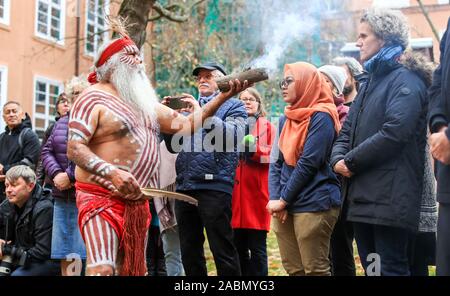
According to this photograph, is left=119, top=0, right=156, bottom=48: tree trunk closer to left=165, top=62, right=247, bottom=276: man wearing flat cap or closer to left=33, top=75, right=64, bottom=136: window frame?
left=165, top=62, right=247, bottom=276: man wearing flat cap

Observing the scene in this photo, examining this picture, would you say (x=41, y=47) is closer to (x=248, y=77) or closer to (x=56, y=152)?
(x=56, y=152)

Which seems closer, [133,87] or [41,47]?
[133,87]

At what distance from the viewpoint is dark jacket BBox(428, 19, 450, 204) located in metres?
3.02

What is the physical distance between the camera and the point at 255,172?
6023mm

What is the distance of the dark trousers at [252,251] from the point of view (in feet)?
18.9

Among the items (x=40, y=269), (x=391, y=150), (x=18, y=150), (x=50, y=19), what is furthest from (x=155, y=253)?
(x=50, y=19)

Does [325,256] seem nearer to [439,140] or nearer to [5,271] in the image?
[439,140]

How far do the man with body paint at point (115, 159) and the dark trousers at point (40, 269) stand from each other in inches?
85.0

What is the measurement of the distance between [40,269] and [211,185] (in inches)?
79.6

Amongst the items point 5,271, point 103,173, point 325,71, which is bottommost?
point 5,271

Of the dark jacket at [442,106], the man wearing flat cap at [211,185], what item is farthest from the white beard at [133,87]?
the dark jacket at [442,106]

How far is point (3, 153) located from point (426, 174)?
17.5ft

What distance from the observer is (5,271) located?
5.68m
